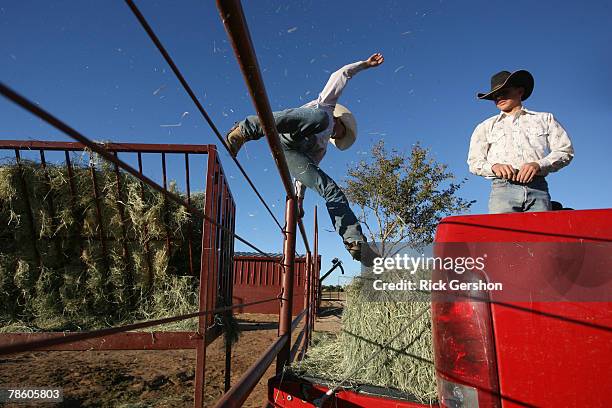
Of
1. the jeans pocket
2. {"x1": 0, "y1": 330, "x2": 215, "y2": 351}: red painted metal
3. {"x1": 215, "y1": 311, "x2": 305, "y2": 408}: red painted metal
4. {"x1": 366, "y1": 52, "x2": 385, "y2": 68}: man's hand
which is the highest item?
{"x1": 366, "y1": 52, "x2": 385, "y2": 68}: man's hand

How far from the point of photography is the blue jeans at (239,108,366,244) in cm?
275

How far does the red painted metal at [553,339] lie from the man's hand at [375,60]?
2.03 m

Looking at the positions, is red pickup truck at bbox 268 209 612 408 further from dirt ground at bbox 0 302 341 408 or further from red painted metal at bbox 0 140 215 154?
red painted metal at bbox 0 140 215 154

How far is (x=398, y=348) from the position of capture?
2.20 meters

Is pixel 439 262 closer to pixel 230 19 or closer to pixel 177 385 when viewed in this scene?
pixel 230 19

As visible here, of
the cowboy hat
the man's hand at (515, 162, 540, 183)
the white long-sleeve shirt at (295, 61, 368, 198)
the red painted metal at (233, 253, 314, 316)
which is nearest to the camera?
the man's hand at (515, 162, 540, 183)

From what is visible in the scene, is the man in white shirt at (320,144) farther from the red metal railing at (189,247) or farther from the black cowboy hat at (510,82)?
the black cowboy hat at (510,82)

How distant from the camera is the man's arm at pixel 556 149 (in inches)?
94.3

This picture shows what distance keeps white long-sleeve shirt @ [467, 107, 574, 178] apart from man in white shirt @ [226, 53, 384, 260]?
88 centimetres

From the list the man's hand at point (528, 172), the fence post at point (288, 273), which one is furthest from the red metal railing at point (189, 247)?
the man's hand at point (528, 172)

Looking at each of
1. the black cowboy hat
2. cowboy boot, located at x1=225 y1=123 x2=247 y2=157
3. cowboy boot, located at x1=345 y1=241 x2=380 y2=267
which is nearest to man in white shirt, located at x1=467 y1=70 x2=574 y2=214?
the black cowboy hat

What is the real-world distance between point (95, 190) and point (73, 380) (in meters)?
2.36

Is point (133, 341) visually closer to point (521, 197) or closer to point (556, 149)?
point (521, 197)

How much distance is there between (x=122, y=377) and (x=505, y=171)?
4.63 metres
